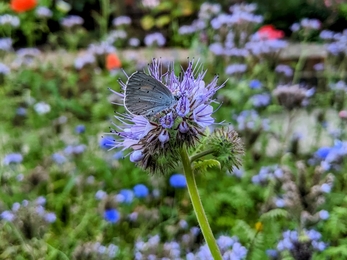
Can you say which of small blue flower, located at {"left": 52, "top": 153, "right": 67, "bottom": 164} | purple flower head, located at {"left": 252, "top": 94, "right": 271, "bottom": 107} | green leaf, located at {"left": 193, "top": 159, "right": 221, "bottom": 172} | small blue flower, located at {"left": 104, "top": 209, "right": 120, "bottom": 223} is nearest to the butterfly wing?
green leaf, located at {"left": 193, "top": 159, "right": 221, "bottom": 172}

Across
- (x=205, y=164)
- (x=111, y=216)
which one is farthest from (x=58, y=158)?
(x=205, y=164)

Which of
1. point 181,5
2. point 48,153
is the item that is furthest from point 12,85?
point 181,5

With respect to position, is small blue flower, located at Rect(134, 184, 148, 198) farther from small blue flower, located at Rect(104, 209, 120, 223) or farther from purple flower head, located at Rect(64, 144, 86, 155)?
purple flower head, located at Rect(64, 144, 86, 155)

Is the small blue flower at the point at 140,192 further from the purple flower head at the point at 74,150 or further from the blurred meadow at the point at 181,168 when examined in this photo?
the purple flower head at the point at 74,150

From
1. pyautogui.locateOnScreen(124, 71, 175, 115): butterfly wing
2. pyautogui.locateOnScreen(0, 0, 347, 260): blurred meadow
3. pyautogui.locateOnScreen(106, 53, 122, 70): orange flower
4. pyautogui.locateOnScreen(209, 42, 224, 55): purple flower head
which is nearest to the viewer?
pyautogui.locateOnScreen(124, 71, 175, 115): butterfly wing

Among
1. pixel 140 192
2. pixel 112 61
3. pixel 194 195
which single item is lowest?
pixel 194 195

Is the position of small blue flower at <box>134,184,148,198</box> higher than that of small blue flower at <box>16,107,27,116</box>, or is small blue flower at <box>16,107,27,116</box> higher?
small blue flower at <box>16,107,27,116</box>

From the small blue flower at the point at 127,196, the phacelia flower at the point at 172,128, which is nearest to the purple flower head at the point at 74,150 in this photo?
the small blue flower at the point at 127,196

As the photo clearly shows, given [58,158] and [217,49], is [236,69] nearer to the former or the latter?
[217,49]
